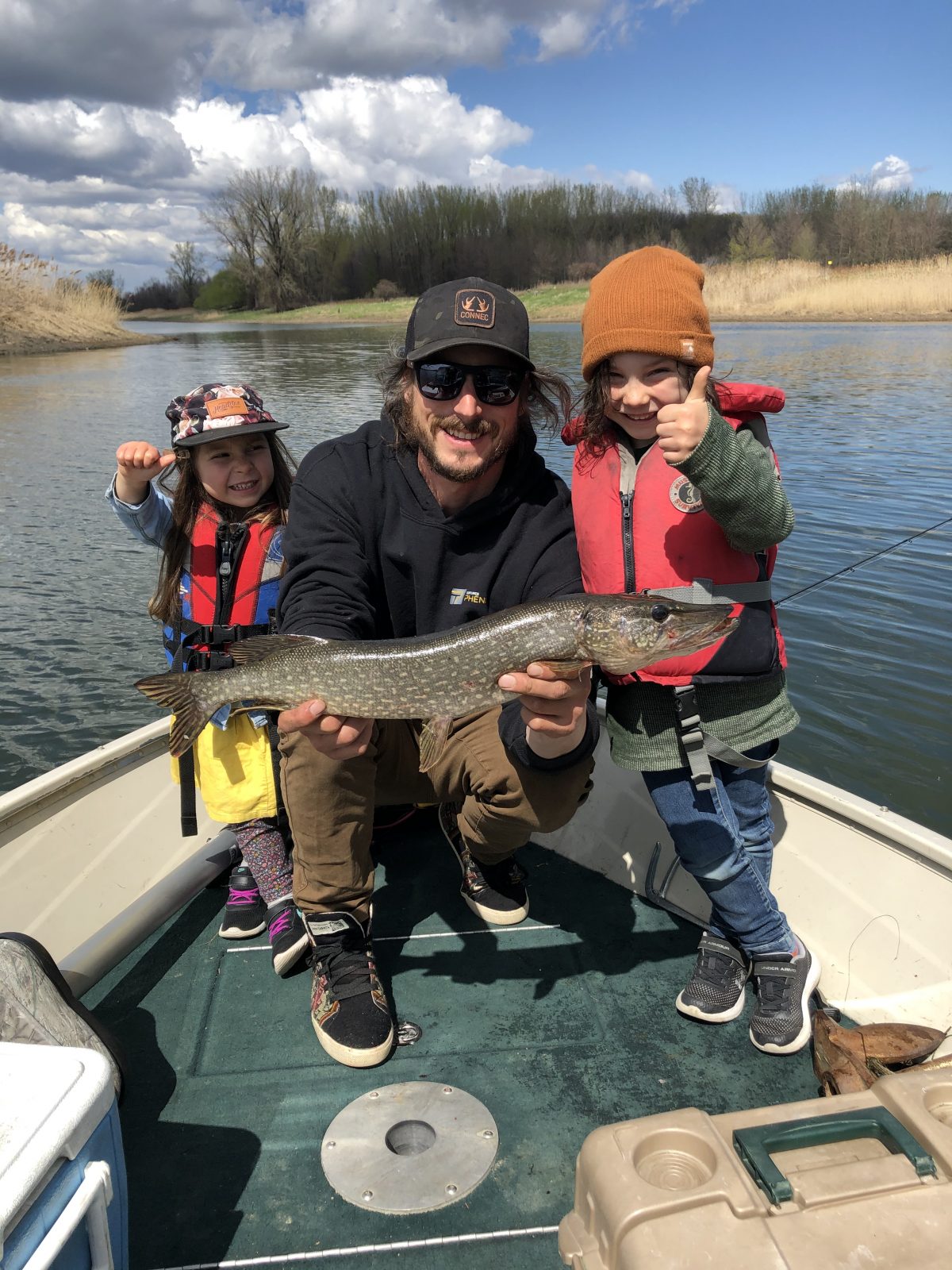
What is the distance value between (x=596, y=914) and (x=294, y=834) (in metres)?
1.19

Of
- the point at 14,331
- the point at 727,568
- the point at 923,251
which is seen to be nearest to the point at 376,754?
the point at 727,568

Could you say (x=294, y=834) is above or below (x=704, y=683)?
below

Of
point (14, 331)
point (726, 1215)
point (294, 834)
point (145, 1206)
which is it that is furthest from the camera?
point (14, 331)

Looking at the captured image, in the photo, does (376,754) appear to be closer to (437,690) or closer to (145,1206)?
(437,690)

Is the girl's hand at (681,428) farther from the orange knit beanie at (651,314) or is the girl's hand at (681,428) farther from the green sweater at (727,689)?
the orange knit beanie at (651,314)

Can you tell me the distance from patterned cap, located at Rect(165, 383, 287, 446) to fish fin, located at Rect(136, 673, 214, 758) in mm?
945

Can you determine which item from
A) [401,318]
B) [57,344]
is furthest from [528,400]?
[401,318]

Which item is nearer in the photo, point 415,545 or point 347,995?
point 347,995

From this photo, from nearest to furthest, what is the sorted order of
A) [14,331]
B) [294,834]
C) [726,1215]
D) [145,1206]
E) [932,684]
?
[726,1215]
[145,1206]
[294,834]
[932,684]
[14,331]

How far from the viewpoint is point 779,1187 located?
51.1 inches

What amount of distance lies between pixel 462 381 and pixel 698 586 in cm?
96

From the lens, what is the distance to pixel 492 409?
106 inches

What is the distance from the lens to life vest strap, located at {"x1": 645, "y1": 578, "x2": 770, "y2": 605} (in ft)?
8.03

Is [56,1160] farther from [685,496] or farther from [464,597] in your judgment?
[685,496]
